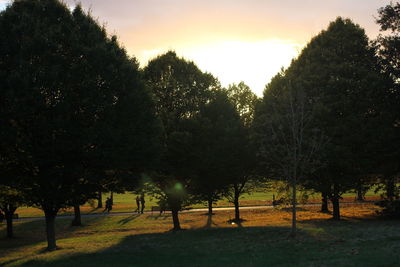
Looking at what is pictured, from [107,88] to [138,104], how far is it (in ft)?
7.21

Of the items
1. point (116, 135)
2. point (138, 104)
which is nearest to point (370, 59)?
point (138, 104)

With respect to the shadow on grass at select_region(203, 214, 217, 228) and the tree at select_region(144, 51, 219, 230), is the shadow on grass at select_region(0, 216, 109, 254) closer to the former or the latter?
the tree at select_region(144, 51, 219, 230)

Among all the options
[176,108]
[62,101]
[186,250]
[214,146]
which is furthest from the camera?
[214,146]

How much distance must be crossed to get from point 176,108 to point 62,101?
12000 mm

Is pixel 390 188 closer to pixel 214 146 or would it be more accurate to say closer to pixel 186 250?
pixel 214 146

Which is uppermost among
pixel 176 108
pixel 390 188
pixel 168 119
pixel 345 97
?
pixel 345 97

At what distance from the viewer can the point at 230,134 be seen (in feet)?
112

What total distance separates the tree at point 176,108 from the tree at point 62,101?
6.17 metres

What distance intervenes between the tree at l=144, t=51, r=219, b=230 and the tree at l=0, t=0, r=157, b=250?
6.17 metres

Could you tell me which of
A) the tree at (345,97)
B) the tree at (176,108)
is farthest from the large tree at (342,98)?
the tree at (176,108)

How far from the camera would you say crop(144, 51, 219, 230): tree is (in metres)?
31.2

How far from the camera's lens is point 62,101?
21.4 meters

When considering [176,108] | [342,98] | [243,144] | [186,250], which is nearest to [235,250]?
[186,250]

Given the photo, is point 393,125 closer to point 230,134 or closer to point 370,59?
point 370,59
